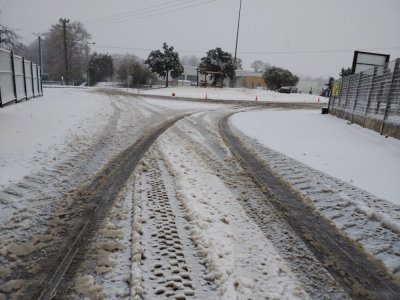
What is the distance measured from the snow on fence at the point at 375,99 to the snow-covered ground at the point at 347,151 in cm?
41

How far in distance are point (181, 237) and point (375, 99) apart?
10075 mm

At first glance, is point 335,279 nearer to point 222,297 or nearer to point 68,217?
point 222,297

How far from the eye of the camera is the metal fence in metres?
11.7

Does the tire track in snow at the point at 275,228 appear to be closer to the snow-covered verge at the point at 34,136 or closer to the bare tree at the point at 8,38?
the snow-covered verge at the point at 34,136

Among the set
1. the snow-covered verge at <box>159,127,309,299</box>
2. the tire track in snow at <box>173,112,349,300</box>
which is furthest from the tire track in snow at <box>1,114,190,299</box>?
the tire track in snow at <box>173,112,349,300</box>

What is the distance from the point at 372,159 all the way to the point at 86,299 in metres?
6.86

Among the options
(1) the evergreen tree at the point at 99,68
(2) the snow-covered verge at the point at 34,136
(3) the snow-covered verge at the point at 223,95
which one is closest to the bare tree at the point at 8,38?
(3) the snow-covered verge at the point at 223,95

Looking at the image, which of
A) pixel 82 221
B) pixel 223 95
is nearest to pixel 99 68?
pixel 223 95

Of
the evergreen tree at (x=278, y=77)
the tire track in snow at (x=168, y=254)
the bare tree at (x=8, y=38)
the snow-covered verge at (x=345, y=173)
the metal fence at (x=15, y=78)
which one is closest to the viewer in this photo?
the tire track in snow at (x=168, y=254)

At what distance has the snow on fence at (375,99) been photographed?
8844mm

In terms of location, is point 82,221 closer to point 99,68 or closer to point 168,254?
point 168,254

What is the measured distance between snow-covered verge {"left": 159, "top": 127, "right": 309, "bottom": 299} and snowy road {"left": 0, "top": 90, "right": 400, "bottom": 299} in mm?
12

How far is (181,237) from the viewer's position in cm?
305

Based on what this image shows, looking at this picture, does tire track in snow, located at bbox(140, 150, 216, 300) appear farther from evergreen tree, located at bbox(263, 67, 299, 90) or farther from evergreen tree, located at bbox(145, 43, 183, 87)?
evergreen tree, located at bbox(263, 67, 299, 90)
